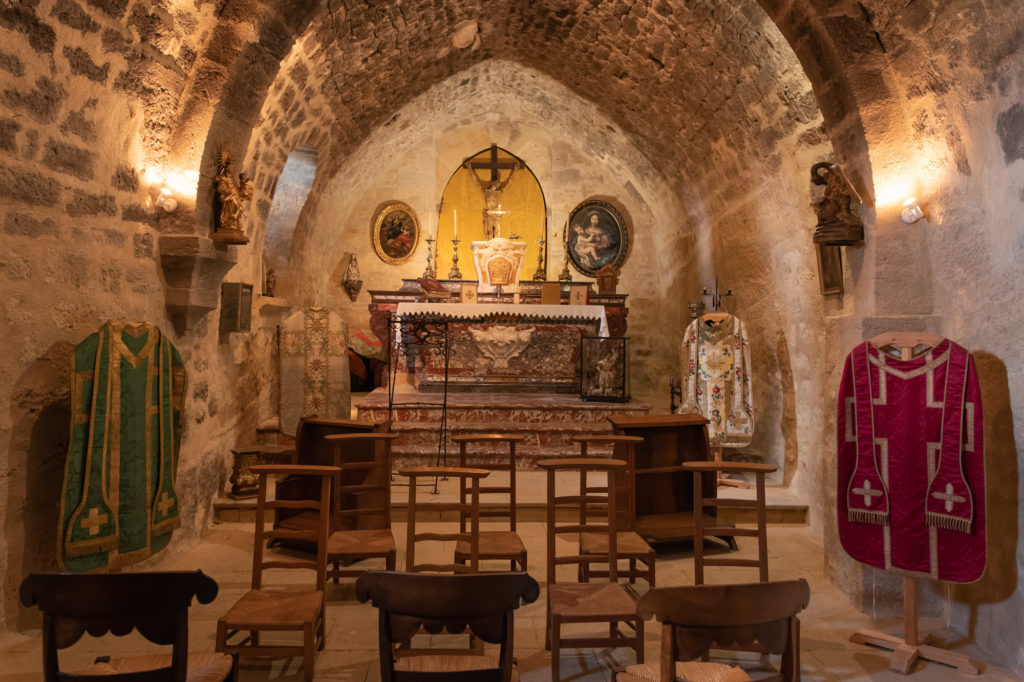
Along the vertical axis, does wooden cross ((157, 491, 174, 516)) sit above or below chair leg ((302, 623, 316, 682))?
above

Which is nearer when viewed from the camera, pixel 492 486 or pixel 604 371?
pixel 492 486

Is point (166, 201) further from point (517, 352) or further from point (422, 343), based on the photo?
point (517, 352)

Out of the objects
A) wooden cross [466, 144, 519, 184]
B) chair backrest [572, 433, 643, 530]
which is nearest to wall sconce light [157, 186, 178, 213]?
chair backrest [572, 433, 643, 530]

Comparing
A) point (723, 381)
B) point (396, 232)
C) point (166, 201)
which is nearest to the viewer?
point (166, 201)

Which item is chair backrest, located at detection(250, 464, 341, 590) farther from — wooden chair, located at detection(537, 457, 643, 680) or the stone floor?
wooden chair, located at detection(537, 457, 643, 680)

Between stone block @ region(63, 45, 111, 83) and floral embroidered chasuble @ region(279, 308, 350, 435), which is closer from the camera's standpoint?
stone block @ region(63, 45, 111, 83)

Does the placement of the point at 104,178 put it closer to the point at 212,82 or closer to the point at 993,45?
the point at 212,82

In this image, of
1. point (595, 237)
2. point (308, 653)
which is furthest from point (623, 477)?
point (595, 237)

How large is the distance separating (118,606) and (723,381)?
540cm

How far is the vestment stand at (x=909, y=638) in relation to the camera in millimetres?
3422

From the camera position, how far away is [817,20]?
13.7 ft

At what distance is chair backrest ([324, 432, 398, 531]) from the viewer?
4.31 meters

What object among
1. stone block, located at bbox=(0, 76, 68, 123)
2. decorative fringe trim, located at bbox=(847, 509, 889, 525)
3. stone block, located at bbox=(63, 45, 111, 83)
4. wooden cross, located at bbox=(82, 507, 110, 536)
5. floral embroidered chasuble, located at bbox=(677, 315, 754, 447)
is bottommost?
wooden cross, located at bbox=(82, 507, 110, 536)

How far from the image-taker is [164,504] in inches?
163
